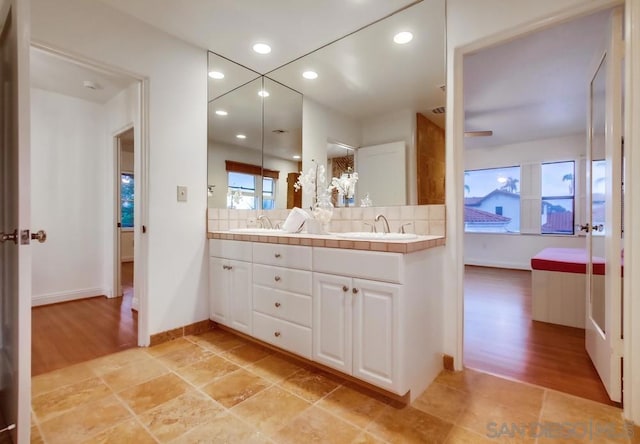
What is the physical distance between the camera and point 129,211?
6637 millimetres

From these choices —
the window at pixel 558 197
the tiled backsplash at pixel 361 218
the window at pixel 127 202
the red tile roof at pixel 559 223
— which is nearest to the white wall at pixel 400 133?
the tiled backsplash at pixel 361 218

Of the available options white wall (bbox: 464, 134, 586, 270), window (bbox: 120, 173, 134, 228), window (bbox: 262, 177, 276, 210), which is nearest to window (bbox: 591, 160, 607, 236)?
window (bbox: 262, 177, 276, 210)

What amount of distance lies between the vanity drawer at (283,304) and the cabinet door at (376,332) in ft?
1.19

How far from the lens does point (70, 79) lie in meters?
3.21

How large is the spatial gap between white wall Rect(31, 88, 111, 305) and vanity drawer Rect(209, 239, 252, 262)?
214 cm

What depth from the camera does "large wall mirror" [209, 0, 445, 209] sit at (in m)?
2.19

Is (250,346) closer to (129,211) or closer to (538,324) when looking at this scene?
(538,324)

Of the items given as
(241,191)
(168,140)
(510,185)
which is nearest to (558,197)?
(510,185)

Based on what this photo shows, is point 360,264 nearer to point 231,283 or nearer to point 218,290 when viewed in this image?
point 231,283

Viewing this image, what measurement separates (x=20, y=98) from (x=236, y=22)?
1566mm

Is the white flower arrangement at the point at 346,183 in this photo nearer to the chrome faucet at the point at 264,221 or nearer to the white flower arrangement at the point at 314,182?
the white flower arrangement at the point at 314,182

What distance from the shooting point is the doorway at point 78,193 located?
3.22 m

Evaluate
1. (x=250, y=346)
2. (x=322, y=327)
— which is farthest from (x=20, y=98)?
(x=250, y=346)

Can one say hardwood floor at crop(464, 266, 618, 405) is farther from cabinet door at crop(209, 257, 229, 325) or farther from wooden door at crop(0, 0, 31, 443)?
wooden door at crop(0, 0, 31, 443)
